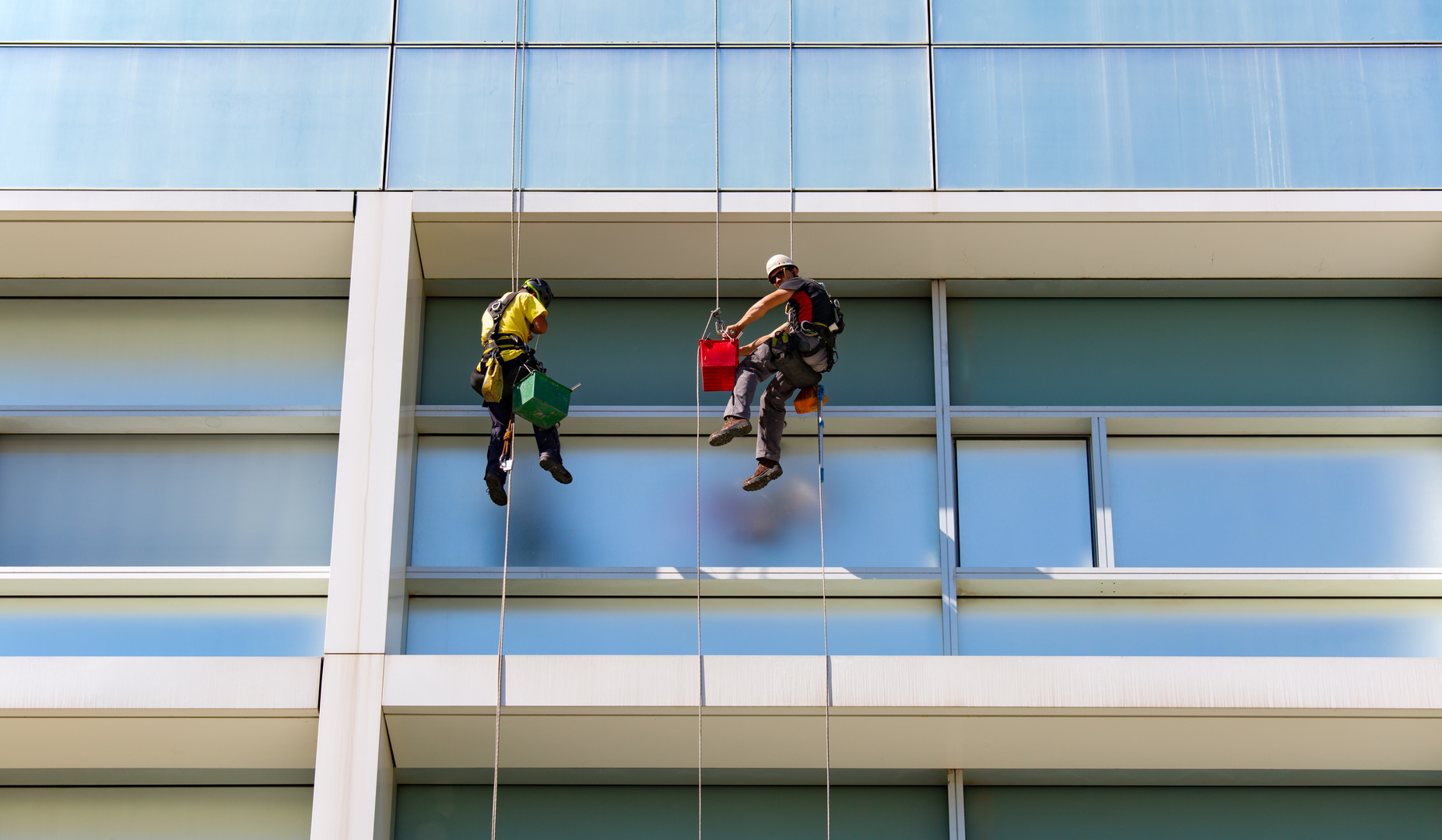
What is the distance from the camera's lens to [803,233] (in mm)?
9711

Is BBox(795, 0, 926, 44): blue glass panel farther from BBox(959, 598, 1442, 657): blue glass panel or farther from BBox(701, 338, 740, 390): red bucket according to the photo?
BBox(959, 598, 1442, 657): blue glass panel

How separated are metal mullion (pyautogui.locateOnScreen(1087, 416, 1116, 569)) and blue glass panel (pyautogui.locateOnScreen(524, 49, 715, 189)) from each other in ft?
10.6

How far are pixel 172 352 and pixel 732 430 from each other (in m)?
4.39

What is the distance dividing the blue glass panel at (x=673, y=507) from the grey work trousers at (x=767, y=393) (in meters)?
0.66

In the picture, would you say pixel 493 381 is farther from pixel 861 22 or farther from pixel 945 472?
pixel 861 22

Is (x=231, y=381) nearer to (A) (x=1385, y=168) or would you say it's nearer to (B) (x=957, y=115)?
(B) (x=957, y=115)

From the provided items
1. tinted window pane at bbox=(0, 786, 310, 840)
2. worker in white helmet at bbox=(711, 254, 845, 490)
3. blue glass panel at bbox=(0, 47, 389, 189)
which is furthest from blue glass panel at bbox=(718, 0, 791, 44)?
tinted window pane at bbox=(0, 786, 310, 840)

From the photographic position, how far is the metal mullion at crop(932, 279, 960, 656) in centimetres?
936

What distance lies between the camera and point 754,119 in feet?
32.7

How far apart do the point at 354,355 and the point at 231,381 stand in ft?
5.19

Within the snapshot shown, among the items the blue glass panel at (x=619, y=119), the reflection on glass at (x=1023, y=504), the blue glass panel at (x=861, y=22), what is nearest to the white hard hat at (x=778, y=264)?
the blue glass panel at (x=619, y=119)

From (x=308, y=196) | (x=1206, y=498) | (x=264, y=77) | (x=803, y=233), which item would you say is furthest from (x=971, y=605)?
(x=264, y=77)

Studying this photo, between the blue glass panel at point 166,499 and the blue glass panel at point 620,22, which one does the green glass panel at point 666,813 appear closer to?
the blue glass panel at point 166,499

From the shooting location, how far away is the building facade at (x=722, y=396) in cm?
916
